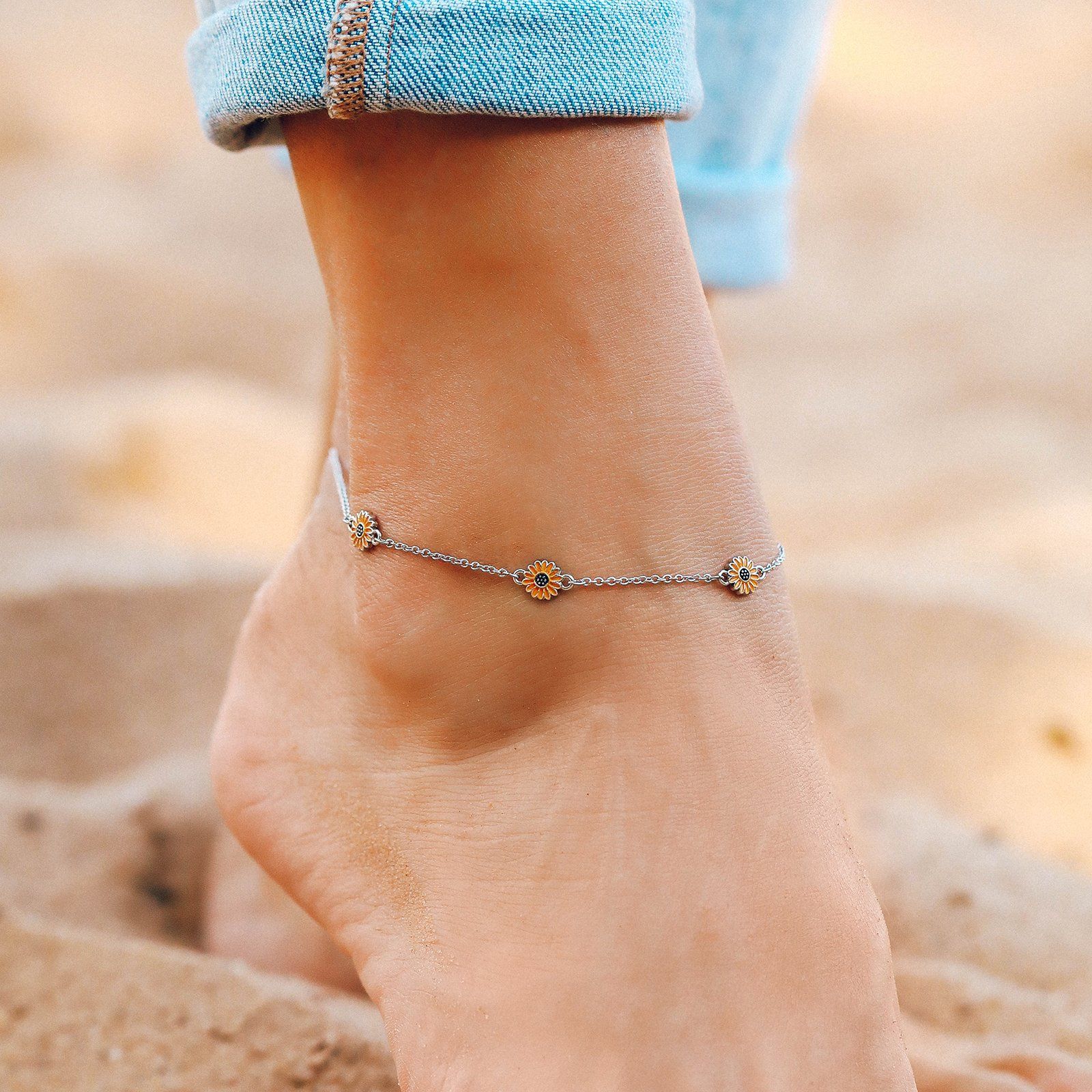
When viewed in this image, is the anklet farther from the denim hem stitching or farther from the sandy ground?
the sandy ground

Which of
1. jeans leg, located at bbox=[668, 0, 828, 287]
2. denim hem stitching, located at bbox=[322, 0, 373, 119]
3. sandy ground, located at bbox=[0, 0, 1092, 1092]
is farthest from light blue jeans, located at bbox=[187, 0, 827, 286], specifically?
sandy ground, located at bbox=[0, 0, 1092, 1092]

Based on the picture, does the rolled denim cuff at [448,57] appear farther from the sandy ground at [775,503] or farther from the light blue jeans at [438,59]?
the sandy ground at [775,503]

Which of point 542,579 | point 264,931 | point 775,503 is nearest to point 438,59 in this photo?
point 542,579

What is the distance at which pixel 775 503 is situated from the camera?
2609 millimetres

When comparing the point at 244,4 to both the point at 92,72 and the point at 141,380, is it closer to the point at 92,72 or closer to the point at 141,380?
the point at 141,380

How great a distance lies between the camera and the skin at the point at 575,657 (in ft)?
2.20

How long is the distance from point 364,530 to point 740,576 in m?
0.27

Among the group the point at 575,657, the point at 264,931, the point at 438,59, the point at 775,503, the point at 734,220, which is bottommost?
the point at 775,503

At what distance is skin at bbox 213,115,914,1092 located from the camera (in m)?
0.67

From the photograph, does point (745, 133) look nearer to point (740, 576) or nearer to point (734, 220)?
point (734, 220)

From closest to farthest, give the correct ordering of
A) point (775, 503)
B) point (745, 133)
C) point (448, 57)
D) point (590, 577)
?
point (448, 57)
point (590, 577)
point (745, 133)
point (775, 503)

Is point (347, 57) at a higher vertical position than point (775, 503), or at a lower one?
higher

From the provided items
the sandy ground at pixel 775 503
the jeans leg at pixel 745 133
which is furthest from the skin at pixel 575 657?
the jeans leg at pixel 745 133

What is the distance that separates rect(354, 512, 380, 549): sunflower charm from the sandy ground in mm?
397
